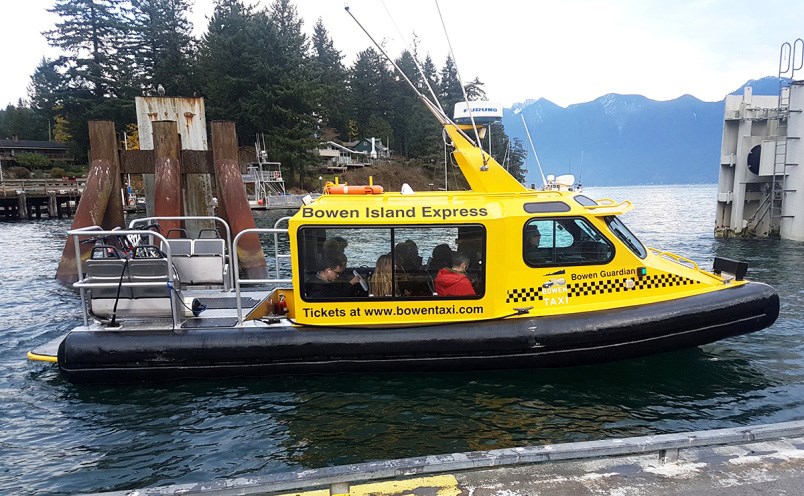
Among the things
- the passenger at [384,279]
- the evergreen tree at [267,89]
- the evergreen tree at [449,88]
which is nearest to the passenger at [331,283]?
the passenger at [384,279]

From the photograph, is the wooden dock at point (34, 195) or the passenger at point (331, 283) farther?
the wooden dock at point (34, 195)

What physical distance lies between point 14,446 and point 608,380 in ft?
22.0

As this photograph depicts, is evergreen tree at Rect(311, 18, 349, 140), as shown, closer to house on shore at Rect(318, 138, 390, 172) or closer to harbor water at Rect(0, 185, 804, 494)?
house on shore at Rect(318, 138, 390, 172)

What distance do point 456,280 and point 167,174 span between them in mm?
9564

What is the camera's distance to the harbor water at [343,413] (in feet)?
16.2

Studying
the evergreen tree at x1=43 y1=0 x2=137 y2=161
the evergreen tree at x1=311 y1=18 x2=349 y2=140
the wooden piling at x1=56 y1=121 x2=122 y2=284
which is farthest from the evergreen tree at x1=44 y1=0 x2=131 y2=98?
the wooden piling at x1=56 y1=121 x2=122 y2=284

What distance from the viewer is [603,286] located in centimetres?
668

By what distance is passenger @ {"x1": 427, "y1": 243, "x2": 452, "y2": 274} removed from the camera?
666 centimetres

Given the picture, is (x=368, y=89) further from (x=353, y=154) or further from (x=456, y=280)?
(x=456, y=280)

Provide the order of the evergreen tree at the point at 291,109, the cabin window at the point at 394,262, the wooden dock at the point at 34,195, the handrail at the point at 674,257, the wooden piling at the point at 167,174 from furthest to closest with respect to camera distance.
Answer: the evergreen tree at the point at 291,109 < the wooden dock at the point at 34,195 < the wooden piling at the point at 167,174 < the handrail at the point at 674,257 < the cabin window at the point at 394,262

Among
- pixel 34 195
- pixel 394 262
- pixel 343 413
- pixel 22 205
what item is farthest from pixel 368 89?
pixel 343 413

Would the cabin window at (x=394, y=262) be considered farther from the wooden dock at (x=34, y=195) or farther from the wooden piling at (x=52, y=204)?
the wooden piling at (x=52, y=204)

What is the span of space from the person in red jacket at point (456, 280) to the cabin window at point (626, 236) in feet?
6.41

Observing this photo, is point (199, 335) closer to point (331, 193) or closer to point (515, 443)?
point (331, 193)
